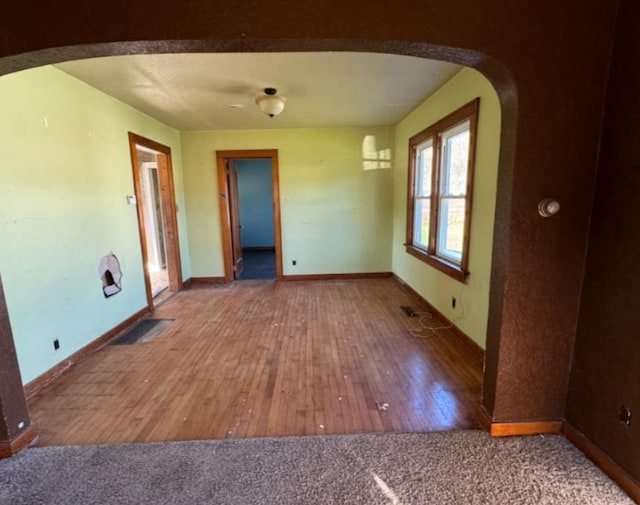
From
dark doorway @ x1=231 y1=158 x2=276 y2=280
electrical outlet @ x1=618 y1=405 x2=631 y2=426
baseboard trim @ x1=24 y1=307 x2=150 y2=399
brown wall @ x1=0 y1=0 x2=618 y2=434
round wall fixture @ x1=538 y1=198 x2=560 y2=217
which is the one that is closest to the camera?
brown wall @ x1=0 y1=0 x2=618 y2=434

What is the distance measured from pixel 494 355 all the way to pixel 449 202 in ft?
6.36

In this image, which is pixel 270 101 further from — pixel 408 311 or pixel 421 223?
pixel 408 311

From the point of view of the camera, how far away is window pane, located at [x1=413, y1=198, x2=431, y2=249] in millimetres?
3980

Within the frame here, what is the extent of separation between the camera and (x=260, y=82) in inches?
113

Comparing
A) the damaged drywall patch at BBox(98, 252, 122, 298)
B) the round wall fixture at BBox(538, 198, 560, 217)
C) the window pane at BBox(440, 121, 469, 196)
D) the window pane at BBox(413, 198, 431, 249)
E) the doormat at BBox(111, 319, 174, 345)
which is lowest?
the doormat at BBox(111, 319, 174, 345)

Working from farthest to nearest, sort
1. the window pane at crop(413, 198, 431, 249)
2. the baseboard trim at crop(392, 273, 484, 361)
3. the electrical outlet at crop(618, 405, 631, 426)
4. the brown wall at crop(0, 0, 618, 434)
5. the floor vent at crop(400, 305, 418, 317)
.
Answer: the window pane at crop(413, 198, 431, 249)
the floor vent at crop(400, 305, 418, 317)
the baseboard trim at crop(392, 273, 484, 361)
the electrical outlet at crop(618, 405, 631, 426)
the brown wall at crop(0, 0, 618, 434)

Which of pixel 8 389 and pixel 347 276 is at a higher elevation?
pixel 8 389

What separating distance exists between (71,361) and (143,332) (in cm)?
73

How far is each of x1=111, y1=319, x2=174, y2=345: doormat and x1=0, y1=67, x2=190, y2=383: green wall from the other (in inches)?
6.6

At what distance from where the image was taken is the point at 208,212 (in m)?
5.07

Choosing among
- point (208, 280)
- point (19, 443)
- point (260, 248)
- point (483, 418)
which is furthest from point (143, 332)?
point (260, 248)

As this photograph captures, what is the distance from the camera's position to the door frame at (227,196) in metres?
4.92

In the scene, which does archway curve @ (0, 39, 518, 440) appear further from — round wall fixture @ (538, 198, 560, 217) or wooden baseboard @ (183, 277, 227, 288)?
wooden baseboard @ (183, 277, 227, 288)

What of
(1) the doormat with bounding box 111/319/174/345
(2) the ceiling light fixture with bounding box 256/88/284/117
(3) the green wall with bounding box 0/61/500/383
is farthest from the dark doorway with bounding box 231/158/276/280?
(2) the ceiling light fixture with bounding box 256/88/284/117
